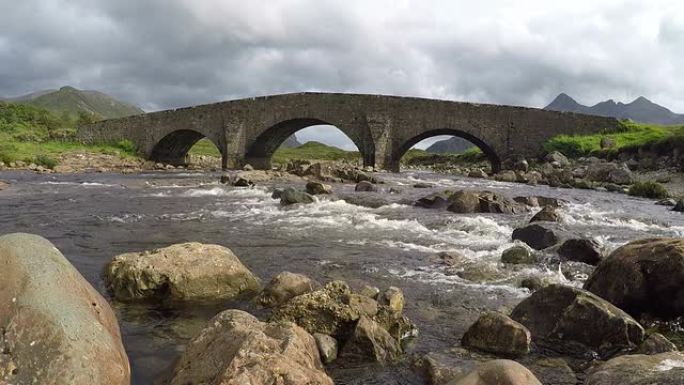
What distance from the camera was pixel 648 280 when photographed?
19.8 feet

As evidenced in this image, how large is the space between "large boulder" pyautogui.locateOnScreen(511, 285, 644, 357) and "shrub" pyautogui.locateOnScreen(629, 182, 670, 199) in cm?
1838

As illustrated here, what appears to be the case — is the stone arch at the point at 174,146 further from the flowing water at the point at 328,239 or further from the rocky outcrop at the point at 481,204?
the rocky outcrop at the point at 481,204

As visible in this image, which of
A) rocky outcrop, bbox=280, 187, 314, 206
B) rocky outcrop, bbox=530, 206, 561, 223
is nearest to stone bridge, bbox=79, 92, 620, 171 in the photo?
rocky outcrop, bbox=280, 187, 314, 206

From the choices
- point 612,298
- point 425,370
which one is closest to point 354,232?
point 612,298

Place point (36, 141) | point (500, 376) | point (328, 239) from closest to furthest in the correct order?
point (500, 376) → point (328, 239) → point (36, 141)

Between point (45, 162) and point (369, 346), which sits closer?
point (369, 346)

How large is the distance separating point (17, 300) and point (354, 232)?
26.6 ft

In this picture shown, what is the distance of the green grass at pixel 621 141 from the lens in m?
30.7

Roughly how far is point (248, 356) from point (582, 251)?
6.92 metres

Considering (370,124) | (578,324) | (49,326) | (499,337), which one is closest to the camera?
(49,326)

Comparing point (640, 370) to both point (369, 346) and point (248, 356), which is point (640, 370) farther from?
point (248, 356)

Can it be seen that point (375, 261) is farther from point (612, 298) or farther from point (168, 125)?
point (168, 125)

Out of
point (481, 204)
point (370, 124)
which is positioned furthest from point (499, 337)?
point (370, 124)

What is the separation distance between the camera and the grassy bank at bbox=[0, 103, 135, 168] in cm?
3606
